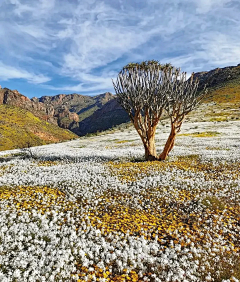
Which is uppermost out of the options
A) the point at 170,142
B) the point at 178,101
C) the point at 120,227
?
the point at 178,101

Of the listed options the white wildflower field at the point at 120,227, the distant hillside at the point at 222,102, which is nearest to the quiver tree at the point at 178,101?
the white wildflower field at the point at 120,227

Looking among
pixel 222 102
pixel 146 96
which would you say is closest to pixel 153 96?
pixel 146 96

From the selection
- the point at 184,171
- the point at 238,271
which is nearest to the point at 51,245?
the point at 238,271

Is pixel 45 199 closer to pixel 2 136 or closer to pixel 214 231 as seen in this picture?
pixel 214 231

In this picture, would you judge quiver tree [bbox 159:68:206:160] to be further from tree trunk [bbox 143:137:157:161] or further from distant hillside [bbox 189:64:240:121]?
distant hillside [bbox 189:64:240:121]

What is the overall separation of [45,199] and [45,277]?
16.1 feet

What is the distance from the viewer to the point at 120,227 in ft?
25.1

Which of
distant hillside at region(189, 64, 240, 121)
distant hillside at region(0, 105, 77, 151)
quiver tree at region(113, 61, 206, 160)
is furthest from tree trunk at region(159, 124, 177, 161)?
distant hillside at region(0, 105, 77, 151)

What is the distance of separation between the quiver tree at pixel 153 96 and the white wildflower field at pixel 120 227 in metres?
6.74

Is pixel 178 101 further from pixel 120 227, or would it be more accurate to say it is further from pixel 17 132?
pixel 17 132

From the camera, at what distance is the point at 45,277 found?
5.16 m

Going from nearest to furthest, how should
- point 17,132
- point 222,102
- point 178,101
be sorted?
point 178,101 → point 222,102 → point 17,132

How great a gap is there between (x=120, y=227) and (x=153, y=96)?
13567 millimetres

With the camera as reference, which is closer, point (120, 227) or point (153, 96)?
point (120, 227)
